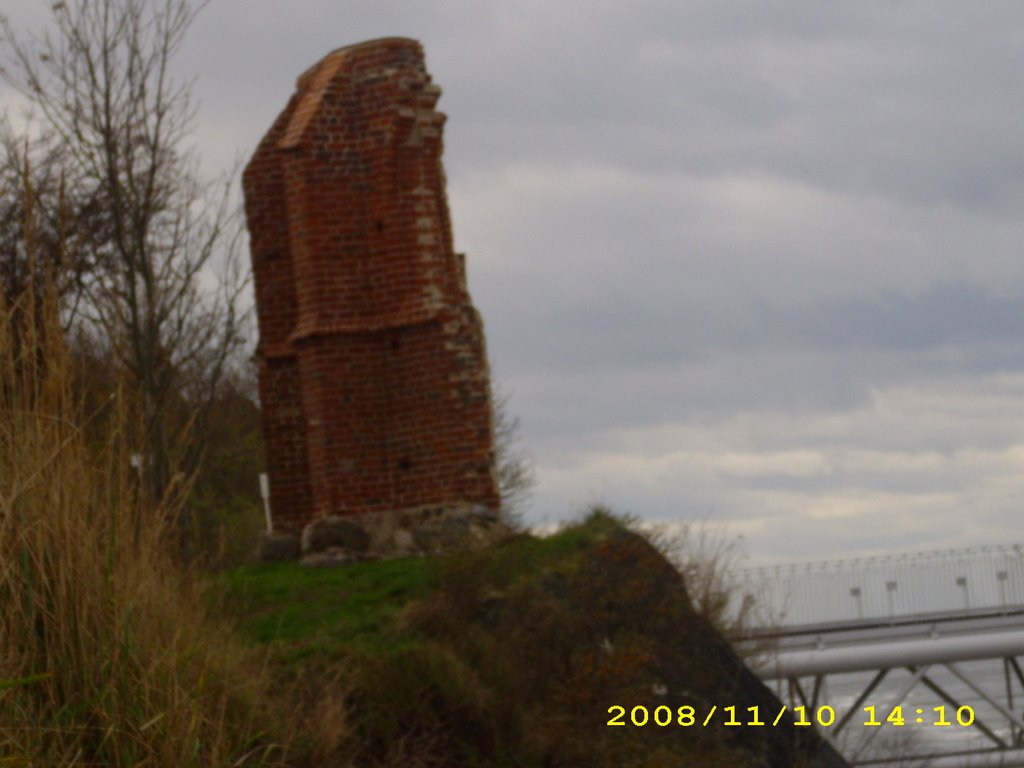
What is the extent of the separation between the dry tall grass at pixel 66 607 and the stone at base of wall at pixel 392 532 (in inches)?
328

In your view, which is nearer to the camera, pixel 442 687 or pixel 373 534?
pixel 442 687

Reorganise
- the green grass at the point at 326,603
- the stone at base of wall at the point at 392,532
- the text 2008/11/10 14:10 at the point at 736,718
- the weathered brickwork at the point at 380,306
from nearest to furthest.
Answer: the text 2008/11/10 14:10 at the point at 736,718
the green grass at the point at 326,603
the stone at base of wall at the point at 392,532
the weathered brickwork at the point at 380,306

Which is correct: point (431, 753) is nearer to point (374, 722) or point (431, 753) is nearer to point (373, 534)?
point (374, 722)

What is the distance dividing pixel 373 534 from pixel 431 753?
5.47 m

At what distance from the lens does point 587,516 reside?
45.7 feet

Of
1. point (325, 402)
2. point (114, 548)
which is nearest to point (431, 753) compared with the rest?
point (114, 548)

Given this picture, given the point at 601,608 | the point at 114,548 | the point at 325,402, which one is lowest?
the point at 601,608

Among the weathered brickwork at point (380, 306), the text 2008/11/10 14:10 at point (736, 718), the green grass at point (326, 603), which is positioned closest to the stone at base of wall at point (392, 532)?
the weathered brickwork at point (380, 306)

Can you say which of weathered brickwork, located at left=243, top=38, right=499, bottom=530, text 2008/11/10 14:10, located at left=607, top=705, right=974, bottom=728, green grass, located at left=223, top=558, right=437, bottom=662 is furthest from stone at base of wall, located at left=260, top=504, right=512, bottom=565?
text 2008/11/10 14:10, located at left=607, top=705, right=974, bottom=728

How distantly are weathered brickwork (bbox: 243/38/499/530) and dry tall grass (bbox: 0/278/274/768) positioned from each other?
344 inches

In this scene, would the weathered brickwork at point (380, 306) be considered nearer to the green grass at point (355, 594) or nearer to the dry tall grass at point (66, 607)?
the green grass at point (355, 594)

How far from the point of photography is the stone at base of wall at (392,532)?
1448 centimetres

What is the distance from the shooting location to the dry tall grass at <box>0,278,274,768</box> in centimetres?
533

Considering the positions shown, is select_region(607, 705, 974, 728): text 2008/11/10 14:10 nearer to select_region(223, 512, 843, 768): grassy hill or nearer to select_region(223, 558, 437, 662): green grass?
select_region(223, 512, 843, 768): grassy hill
